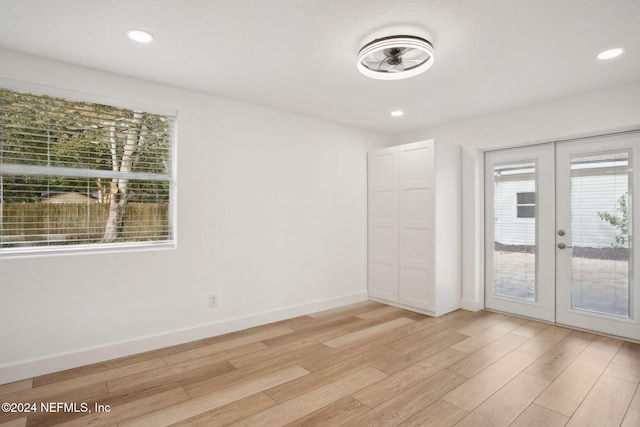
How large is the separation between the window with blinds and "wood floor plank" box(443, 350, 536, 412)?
110 inches

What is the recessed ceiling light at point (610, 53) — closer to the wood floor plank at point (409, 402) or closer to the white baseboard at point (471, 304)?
the wood floor plank at point (409, 402)

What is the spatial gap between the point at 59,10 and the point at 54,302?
6.78 ft

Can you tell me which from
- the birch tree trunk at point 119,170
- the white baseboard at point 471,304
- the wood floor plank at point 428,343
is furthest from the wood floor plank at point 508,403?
the birch tree trunk at point 119,170

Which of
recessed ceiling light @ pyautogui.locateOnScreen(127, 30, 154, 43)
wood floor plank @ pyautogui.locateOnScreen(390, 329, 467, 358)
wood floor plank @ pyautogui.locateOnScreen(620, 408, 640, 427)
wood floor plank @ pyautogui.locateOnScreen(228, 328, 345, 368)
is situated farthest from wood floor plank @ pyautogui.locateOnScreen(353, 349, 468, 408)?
recessed ceiling light @ pyautogui.locateOnScreen(127, 30, 154, 43)

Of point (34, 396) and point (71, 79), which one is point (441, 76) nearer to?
point (71, 79)

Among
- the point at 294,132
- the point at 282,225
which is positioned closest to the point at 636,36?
the point at 294,132

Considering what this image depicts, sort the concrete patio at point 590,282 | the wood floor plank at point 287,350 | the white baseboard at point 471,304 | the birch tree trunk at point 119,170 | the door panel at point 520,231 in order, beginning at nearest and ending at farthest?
the wood floor plank at point 287,350, the birch tree trunk at point 119,170, the concrete patio at point 590,282, the door panel at point 520,231, the white baseboard at point 471,304

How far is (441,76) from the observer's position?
9.53ft

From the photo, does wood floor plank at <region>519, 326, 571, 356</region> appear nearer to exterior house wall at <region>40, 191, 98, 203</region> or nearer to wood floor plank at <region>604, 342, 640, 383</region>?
wood floor plank at <region>604, 342, 640, 383</region>

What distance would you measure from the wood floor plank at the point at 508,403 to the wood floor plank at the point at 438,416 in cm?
5

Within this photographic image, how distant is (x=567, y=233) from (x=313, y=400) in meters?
3.23

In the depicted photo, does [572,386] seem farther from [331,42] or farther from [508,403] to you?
[331,42]

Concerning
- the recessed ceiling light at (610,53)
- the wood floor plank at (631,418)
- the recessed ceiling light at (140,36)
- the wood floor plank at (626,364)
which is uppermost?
the recessed ceiling light at (140,36)

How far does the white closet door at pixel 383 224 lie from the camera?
4.39 metres
